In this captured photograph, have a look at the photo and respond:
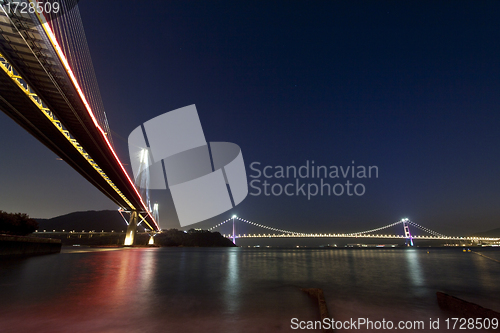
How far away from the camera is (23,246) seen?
64.2 ft

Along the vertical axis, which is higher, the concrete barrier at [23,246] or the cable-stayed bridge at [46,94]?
the cable-stayed bridge at [46,94]

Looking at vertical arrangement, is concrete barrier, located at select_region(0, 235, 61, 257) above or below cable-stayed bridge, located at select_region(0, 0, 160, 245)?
below

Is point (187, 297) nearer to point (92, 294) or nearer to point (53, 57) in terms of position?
point (92, 294)

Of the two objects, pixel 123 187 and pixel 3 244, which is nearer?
pixel 3 244

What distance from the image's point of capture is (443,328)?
3898mm

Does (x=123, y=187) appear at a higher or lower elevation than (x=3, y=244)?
higher

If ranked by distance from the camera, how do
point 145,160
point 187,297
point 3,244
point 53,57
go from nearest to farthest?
1. point 187,297
2. point 53,57
3. point 3,244
4. point 145,160

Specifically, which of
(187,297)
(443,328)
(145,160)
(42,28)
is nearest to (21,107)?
(42,28)

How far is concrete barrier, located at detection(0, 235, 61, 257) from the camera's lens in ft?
54.7

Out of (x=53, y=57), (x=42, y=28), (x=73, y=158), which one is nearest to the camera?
(x=42, y=28)

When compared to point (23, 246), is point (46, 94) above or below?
above

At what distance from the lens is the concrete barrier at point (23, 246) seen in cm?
1669

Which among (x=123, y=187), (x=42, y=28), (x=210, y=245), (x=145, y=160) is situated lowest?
(x=210, y=245)

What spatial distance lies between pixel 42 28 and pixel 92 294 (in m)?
11.6
